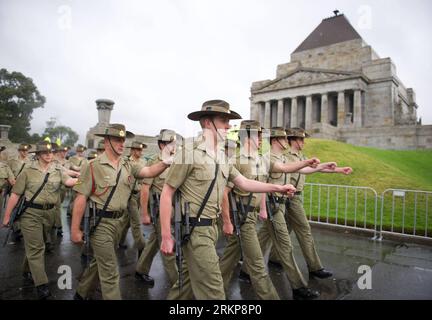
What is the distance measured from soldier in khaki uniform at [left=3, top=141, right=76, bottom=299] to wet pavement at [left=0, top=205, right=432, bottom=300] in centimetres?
35

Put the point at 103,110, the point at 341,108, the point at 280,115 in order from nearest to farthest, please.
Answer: the point at 103,110 < the point at 341,108 < the point at 280,115

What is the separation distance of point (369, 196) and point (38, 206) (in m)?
9.81

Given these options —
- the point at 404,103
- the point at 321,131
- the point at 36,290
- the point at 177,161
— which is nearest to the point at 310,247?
the point at 177,161

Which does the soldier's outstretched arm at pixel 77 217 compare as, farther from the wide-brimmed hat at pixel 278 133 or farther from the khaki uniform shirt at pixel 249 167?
the wide-brimmed hat at pixel 278 133

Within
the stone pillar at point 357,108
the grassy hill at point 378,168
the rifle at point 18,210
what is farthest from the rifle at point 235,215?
the stone pillar at point 357,108

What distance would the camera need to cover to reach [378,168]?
1414 centimetres

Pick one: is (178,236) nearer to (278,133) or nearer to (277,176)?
(277,176)

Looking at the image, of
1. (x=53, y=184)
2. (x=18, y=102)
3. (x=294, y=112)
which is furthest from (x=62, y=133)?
(x=53, y=184)

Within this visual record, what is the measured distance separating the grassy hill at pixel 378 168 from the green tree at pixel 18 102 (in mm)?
37880

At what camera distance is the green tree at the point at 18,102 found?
39653mm

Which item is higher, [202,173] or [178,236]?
[202,173]

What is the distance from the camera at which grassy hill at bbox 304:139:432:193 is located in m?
12.0

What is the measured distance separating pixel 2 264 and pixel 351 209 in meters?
9.27
